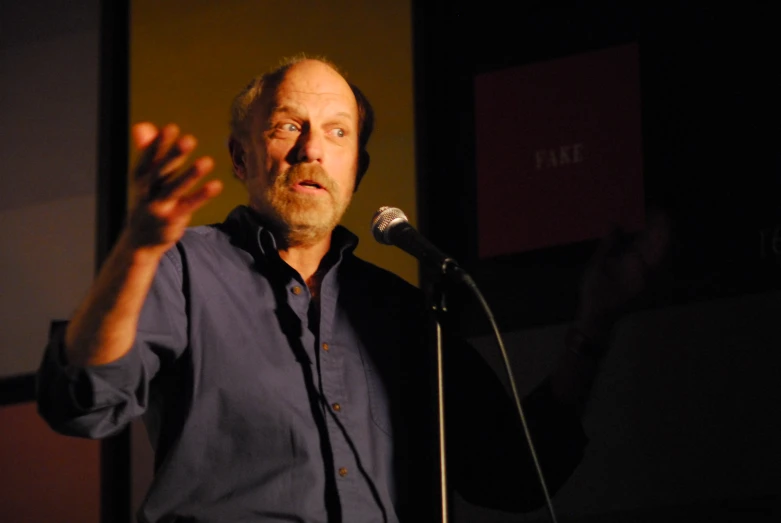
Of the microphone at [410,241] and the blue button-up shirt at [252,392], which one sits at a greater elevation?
the microphone at [410,241]

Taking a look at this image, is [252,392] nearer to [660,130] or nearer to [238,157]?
[238,157]

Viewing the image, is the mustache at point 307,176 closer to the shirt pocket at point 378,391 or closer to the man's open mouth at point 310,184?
the man's open mouth at point 310,184

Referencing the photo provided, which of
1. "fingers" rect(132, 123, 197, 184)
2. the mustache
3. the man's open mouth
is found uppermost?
the mustache

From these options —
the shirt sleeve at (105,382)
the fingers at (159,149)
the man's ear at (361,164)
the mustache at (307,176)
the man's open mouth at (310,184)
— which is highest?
the man's ear at (361,164)

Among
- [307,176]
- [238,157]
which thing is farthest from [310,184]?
[238,157]

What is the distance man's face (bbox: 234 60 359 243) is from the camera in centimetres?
222

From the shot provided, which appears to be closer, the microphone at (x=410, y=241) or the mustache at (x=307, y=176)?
the microphone at (x=410, y=241)

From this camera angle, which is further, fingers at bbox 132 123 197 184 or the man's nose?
the man's nose

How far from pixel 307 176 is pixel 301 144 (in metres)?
0.07

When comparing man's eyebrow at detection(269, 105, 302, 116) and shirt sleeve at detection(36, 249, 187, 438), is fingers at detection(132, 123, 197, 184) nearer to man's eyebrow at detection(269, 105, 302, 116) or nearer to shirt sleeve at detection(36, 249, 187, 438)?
shirt sleeve at detection(36, 249, 187, 438)

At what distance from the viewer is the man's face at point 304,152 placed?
222 centimetres

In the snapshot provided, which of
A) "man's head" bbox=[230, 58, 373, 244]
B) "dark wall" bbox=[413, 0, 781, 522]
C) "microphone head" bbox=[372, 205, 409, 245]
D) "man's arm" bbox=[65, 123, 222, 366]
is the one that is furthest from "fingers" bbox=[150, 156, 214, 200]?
"dark wall" bbox=[413, 0, 781, 522]

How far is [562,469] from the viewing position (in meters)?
2.23

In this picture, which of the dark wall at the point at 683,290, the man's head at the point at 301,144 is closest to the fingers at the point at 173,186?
the man's head at the point at 301,144
